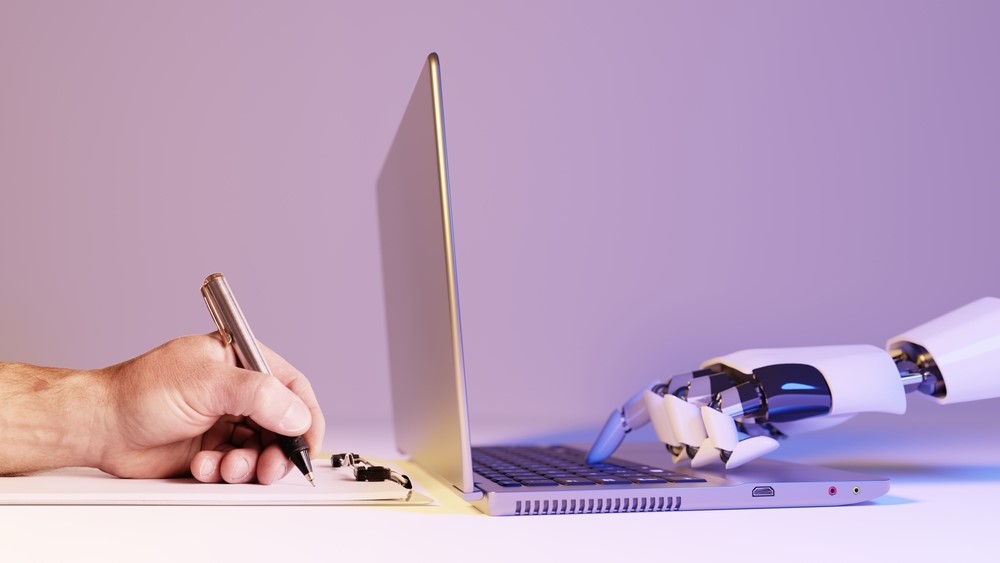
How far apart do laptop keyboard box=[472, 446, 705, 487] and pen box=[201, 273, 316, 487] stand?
0.87 feet

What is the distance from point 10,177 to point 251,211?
3.48 feet

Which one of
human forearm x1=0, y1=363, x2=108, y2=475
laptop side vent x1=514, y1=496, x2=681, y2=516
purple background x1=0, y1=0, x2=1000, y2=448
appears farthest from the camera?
purple background x1=0, y1=0, x2=1000, y2=448

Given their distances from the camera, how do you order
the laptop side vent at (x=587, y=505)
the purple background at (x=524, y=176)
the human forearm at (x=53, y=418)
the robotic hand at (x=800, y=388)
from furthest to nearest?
1. the purple background at (x=524, y=176)
2. the robotic hand at (x=800, y=388)
3. the human forearm at (x=53, y=418)
4. the laptop side vent at (x=587, y=505)

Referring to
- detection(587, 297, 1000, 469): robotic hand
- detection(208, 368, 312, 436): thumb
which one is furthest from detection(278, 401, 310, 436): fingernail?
detection(587, 297, 1000, 469): robotic hand

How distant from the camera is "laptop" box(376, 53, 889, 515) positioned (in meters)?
1.26

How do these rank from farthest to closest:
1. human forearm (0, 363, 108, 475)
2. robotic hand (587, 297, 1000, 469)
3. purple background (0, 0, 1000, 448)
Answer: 1. purple background (0, 0, 1000, 448)
2. robotic hand (587, 297, 1000, 469)
3. human forearm (0, 363, 108, 475)

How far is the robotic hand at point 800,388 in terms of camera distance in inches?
58.4

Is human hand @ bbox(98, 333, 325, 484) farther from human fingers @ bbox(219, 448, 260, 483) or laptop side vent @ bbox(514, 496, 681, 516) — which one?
laptop side vent @ bbox(514, 496, 681, 516)

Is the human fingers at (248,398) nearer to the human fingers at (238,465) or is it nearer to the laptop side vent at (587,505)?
the human fingers at (238,465)

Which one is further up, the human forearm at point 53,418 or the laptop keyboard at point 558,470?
the human forearm at point 53,418

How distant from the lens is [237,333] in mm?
1374

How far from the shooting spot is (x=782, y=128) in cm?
433

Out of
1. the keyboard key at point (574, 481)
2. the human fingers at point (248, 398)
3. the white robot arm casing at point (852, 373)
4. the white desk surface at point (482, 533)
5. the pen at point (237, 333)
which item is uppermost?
the pen at point (237, 333)

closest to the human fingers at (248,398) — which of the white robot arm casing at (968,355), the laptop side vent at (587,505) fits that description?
the laptop side vent at (587,505)
